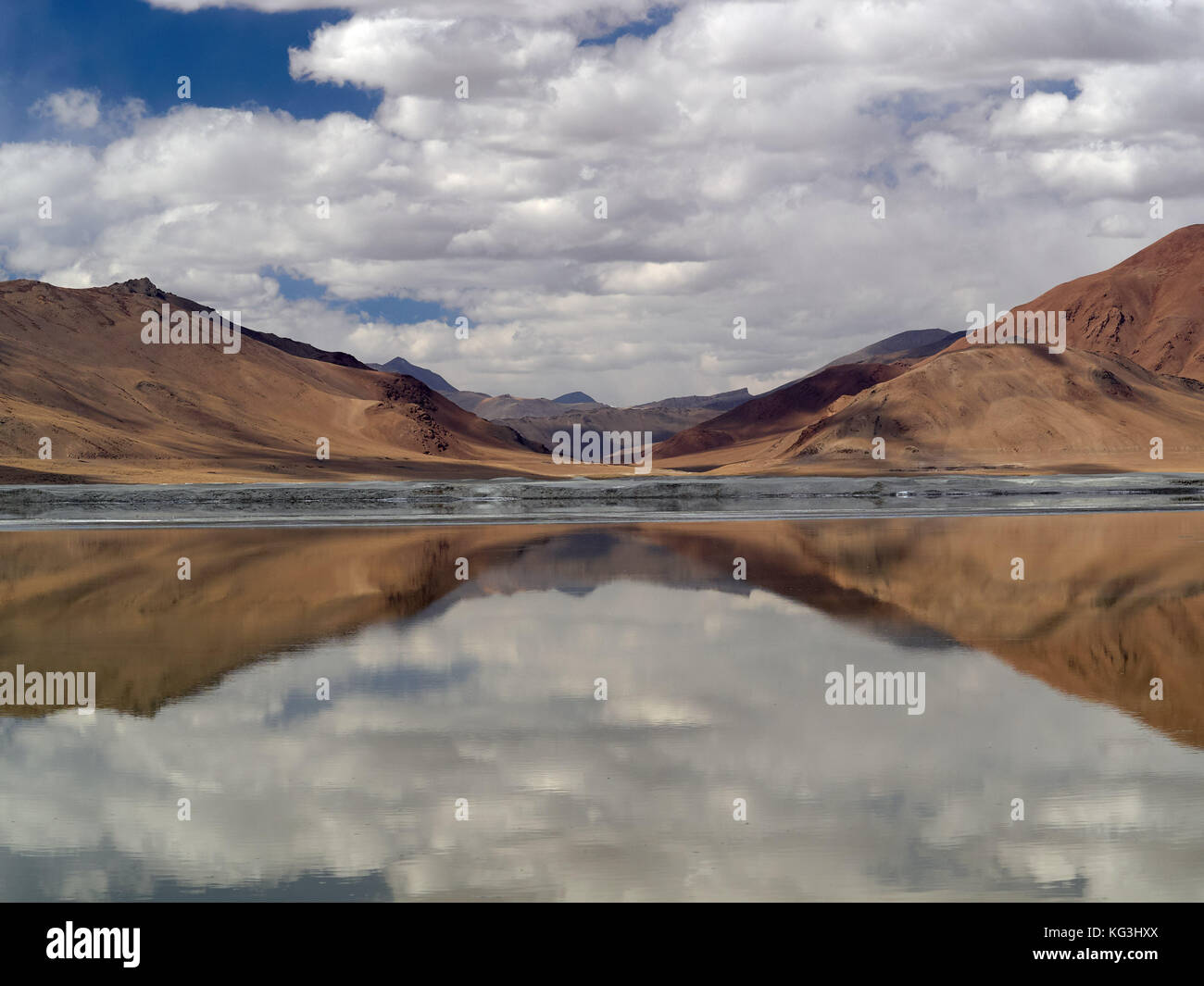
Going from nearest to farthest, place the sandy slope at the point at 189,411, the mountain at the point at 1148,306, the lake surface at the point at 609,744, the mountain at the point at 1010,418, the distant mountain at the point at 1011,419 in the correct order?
1. the lake surface at the point at 609,744
2. the sandy slope at the point at 189,411
3. the distant mountain at the point at 1011,419
4. the mountain at the point at 1010,418
5. the mountain at the point at 1148,306

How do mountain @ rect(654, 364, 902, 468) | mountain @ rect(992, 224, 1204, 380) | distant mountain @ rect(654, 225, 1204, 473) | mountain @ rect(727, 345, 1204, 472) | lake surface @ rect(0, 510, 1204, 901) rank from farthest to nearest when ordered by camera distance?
mountain @ rect(654, 364, 902, 468) → mountain @ rect(992, 224, 1204, 380) → mountain @ rect(727, 345, 1204, 472) → distant mountain @ rect(654, 225, 1204, 473) → lake surface @ rect(0, 510, 1204, 901)

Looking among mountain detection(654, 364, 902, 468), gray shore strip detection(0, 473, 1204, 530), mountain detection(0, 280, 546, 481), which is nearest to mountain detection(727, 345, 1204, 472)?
mountain detection(0, 280, 546, 481)

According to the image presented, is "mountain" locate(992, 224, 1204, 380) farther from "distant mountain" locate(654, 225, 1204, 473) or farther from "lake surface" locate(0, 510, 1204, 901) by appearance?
"lake surface" locate(0, 510, 1204, 901)

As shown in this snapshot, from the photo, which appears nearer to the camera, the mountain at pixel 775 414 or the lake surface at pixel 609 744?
the lake surface at pixel 609 744

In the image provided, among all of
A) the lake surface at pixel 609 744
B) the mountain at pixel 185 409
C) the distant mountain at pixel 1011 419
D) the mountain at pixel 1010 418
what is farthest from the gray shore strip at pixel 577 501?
the mountain at pixel 1010 418

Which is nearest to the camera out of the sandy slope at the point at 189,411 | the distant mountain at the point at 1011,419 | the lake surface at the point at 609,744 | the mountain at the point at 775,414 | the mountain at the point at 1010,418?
the lake surface at the point at 609,744

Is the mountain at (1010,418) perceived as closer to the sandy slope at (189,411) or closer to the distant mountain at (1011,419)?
the distant mountain at (1011,419)
